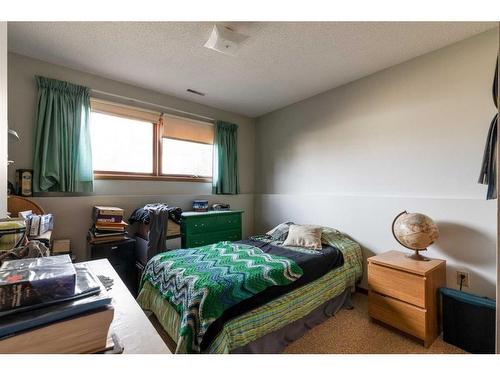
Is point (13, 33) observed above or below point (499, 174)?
above

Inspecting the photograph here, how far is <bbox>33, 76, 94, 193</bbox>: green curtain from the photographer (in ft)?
7.35

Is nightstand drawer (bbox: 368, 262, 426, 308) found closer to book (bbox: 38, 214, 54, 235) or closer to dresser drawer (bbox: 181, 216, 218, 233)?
dresser drawer (bbox: 181, 216, 218, 233)

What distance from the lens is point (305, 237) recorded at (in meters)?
2.52

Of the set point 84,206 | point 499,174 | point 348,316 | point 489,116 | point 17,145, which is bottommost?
point 348,316

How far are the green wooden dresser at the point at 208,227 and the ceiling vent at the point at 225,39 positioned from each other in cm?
184

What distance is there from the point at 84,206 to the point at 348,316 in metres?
3.01

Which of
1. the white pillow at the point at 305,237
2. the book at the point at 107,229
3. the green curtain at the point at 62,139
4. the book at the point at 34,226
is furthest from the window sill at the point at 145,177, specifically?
the white pillow at the point at 305,237

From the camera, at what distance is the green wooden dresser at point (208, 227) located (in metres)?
2.75

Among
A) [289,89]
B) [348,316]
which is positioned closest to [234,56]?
[289,89]

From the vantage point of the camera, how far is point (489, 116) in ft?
5.98

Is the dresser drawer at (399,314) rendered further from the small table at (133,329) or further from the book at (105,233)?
the book at (105,233)

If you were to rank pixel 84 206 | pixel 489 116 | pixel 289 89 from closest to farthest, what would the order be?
pixel 489 116 → pixel 84 206 → pixel 289 89
